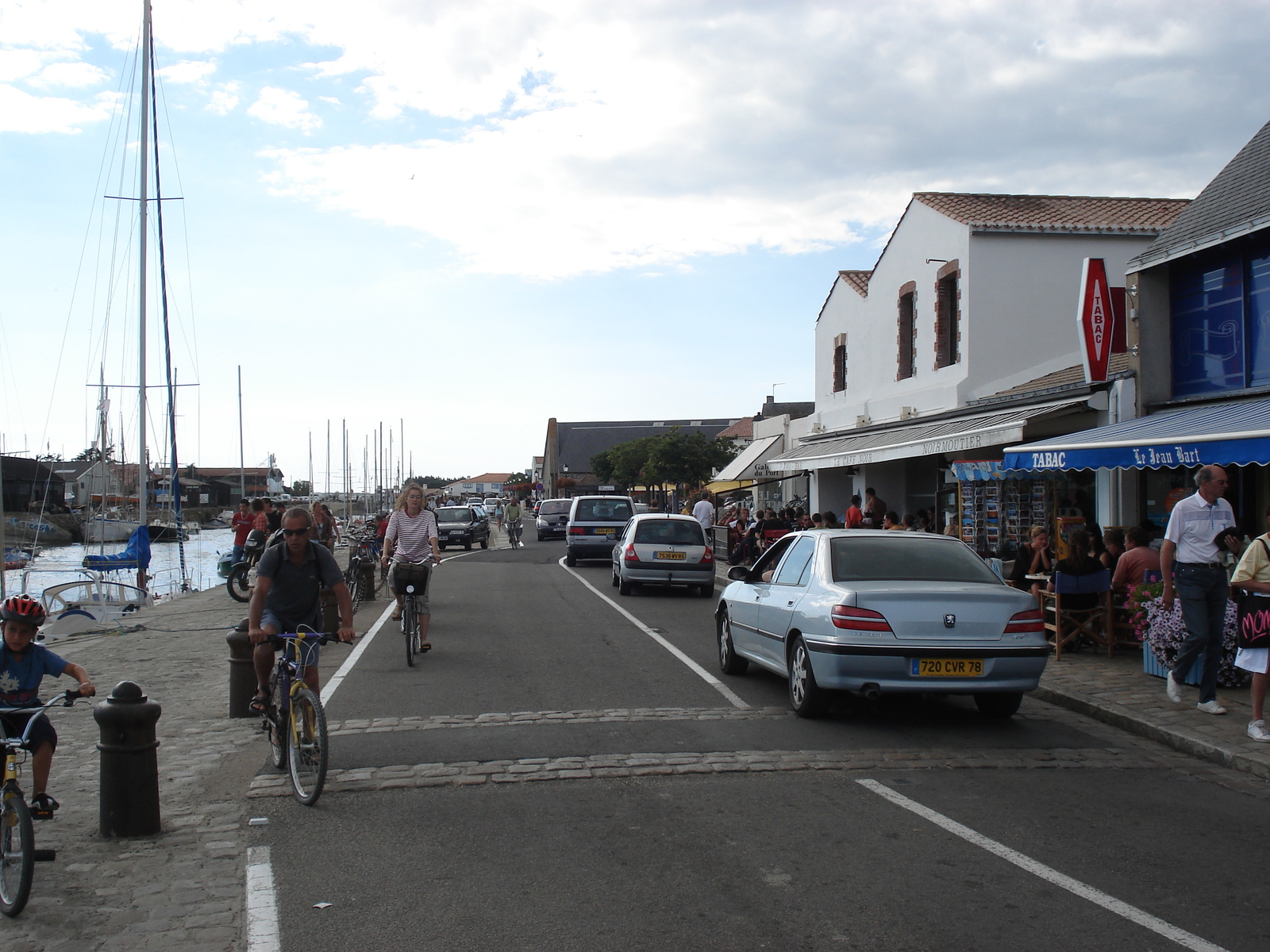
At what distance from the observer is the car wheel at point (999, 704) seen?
828cm

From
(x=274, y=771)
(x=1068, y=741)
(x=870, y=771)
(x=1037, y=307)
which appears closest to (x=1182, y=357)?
(x=1037, y=307)

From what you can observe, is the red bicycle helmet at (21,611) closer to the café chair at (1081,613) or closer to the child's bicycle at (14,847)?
the child's bicycle at (14,847)

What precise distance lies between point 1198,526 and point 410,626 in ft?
24.2

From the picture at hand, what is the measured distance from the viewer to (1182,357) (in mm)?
13977

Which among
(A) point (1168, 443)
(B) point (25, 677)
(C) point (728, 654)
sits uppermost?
(A) point (1168, 443)

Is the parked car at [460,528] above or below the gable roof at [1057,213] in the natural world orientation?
below

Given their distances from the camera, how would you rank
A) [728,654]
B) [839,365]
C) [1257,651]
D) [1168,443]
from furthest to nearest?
[839,365]
[1168,443]
[728,654]
[1257,651]

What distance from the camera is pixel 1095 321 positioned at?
592 inches

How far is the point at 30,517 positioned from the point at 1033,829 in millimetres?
56005

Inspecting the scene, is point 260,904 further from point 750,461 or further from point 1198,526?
point 750,461

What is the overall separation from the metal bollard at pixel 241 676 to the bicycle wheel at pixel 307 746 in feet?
6.76

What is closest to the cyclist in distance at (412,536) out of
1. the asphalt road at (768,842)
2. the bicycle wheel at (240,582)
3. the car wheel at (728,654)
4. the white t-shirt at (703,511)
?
the asphalt road at (768,842)

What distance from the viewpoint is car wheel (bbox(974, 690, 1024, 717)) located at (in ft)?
27.2

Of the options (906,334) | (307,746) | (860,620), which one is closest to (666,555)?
(906,334)
